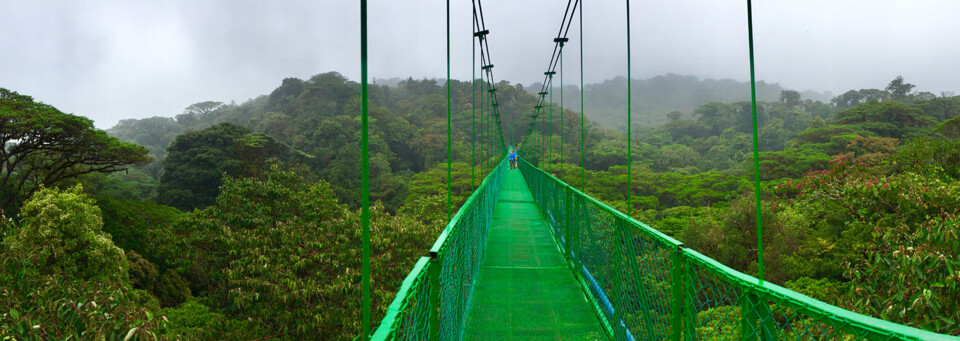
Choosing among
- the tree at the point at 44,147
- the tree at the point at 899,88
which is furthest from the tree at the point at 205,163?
the tree at the point at 899,88

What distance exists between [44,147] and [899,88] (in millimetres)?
45019

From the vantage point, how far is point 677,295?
1.33m

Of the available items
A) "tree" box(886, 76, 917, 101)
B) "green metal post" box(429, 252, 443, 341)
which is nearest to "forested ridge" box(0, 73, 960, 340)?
"green metal post" box(429, 252, 443, 341)

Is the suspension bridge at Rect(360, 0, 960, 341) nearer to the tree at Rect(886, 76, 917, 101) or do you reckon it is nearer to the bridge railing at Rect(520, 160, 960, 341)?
the bridge railing at Rect(520, 160, 960, 341)

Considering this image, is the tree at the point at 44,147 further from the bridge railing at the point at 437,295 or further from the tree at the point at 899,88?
the tree at the point at 899,88

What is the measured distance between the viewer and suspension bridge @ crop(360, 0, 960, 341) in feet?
2.89

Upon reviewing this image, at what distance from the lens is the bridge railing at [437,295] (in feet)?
3.05

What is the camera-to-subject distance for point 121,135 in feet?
125

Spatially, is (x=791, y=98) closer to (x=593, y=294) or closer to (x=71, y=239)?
(x=593, y=294)

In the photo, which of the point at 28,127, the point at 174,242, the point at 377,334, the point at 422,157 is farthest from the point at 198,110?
the point at 377,334

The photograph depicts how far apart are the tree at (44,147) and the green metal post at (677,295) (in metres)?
13.4

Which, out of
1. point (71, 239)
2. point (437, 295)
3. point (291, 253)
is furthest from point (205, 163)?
point (437, 295)

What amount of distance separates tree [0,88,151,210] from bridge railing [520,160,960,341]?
505 inches

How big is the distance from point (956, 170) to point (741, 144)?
952 inches
